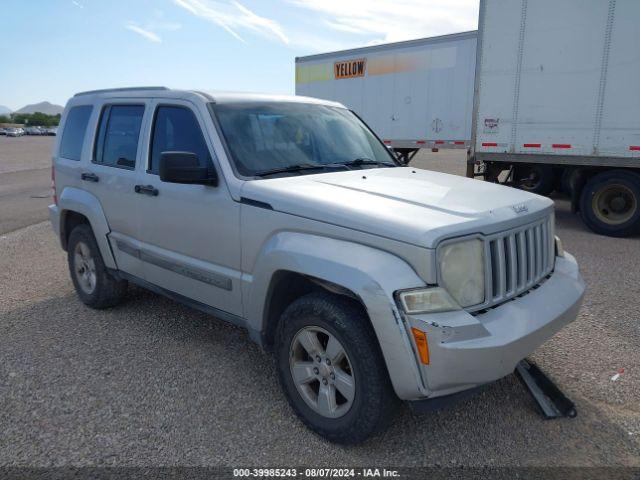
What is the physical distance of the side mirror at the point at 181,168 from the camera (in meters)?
3.28

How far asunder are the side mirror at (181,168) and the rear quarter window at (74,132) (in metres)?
2.15

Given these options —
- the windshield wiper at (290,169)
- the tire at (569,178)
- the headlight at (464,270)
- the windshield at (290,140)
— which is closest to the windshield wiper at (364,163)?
the windshield at (290,140)

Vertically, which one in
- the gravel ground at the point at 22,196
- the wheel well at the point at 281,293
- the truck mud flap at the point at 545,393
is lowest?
the gravel ground at the point at 22,196

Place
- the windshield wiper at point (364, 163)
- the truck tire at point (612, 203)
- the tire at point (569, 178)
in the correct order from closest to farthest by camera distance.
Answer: the windshield wiper at point (364, 163) → the truck tire at point (612, 203) → the tire at point (569, 178)

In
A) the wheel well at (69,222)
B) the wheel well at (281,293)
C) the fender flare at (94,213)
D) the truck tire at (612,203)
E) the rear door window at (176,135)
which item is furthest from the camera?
the truck tire at (612,203)

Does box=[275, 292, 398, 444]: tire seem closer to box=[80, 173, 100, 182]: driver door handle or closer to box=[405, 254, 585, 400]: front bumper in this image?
box=[405, 254, 585, 400]: front bumper

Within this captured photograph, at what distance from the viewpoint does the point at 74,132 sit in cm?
520

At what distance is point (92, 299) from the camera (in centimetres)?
499

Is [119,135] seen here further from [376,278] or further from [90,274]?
[376,278]

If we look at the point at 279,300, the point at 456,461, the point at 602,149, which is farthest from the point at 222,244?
the point at 602,149

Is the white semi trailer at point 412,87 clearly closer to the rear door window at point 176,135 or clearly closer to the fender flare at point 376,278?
the rear door window at point 176,135

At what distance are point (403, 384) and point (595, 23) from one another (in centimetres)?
734

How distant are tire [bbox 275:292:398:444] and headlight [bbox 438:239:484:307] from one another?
478 millimetres

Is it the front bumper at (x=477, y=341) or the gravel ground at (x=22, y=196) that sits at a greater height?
the front bumper at (x=477, y=341)
